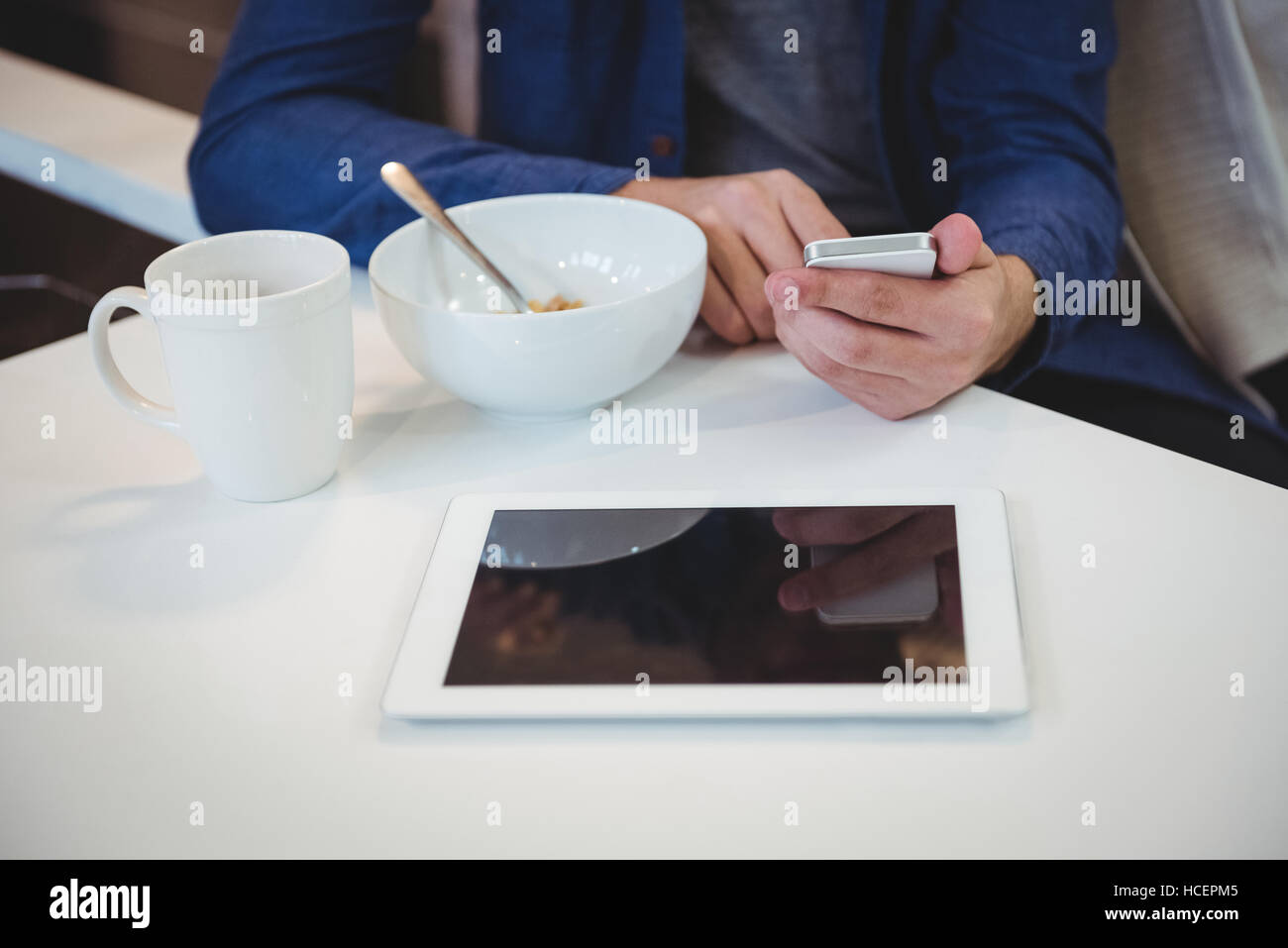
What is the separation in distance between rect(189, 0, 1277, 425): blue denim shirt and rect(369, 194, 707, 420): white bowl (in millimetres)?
73

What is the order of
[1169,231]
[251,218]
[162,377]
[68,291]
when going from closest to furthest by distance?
1. [162,377]
2. [251,218]
3. [1169,231]
4. [68,291]

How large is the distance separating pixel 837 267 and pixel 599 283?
0.24 metres

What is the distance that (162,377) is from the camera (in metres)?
0.78

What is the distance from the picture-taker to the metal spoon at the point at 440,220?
0.74m

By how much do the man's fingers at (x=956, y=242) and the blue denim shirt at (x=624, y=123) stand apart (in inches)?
7.5

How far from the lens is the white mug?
573 millimetres

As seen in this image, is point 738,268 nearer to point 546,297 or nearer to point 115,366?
point 546,297

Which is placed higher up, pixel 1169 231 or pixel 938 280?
pixel 1169 231

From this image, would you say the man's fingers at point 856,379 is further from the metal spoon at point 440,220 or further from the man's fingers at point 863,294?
the metal spoon at point 440,220

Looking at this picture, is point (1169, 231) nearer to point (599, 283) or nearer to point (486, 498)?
point (599, 283)

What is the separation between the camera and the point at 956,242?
2.09ft

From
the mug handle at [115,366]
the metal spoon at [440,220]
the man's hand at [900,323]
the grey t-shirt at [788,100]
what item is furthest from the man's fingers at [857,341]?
the grey t-shirt at [788,100]

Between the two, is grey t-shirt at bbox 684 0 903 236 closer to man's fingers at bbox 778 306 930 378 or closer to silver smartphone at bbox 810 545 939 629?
man's fingers at bbox 778 306 930 378
